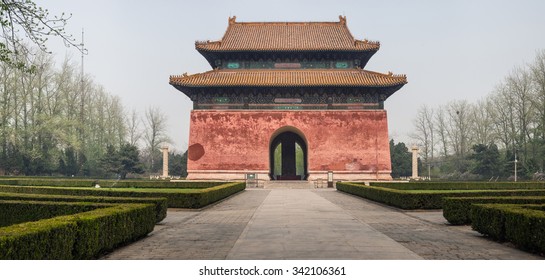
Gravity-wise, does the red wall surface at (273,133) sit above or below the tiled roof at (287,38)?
below

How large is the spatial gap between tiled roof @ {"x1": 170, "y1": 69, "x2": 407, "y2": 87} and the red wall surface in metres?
2.42

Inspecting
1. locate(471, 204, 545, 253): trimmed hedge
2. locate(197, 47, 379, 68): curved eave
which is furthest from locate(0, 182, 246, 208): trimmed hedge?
locate(197, 47, 379, 68): curved eave

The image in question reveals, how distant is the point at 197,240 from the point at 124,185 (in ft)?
61.3

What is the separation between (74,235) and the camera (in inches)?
247

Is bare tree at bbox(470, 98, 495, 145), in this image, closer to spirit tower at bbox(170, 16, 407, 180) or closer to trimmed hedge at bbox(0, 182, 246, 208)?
spirit tower at bbox(170, 16, 407, 180)

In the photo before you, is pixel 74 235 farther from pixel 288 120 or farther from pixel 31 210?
pixel 288 120

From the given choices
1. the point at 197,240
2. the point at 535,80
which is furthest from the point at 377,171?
the point at 197,240

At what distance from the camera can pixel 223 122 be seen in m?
35.2

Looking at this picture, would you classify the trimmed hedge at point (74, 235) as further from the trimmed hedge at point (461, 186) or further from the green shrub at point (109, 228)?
the trimmed hedge at point (461, 186)

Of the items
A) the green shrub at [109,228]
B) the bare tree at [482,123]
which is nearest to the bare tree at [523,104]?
the bare tree at [482,123]

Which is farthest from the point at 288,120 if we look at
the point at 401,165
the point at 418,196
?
the point at 418,196

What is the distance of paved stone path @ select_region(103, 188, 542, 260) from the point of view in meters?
6.87

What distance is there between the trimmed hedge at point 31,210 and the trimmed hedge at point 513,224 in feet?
27.5

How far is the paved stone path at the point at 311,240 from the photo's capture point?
271 inches
